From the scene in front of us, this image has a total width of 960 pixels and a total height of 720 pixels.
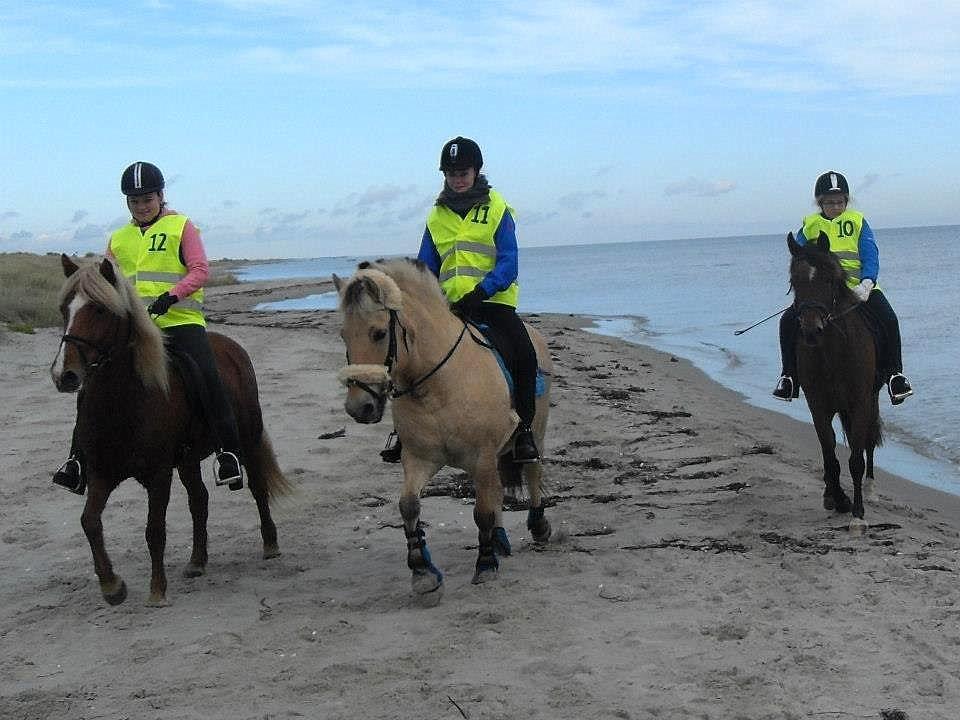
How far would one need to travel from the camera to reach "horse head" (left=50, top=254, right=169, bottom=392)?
5.32m

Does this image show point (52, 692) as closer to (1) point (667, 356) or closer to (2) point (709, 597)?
(2) point (709, 597)

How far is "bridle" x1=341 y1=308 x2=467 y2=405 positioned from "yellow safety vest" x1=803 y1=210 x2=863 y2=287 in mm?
3937

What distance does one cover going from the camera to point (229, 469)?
21.0 feet

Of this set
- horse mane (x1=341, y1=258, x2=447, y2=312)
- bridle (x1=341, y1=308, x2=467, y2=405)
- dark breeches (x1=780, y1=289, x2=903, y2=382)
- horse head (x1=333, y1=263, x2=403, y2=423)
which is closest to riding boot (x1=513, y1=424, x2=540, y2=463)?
bridle (x1=341, y1=308, x2=467, y2=405)

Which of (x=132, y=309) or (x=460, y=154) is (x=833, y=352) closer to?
(x=460, y=154)

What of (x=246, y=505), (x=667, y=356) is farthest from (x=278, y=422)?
(x=667, y=356)

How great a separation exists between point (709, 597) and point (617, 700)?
155cm

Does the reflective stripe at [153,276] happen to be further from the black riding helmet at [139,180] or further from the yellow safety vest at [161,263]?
the black riding helmet at [139,180]

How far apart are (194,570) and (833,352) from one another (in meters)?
5.11

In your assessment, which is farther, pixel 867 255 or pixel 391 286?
pixel 867 255

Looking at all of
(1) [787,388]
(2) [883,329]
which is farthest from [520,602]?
(2) [883,329]

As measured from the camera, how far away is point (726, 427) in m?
11.6

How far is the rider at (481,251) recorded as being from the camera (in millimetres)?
Answer: 6598

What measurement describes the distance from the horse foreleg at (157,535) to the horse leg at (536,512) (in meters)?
2.60
